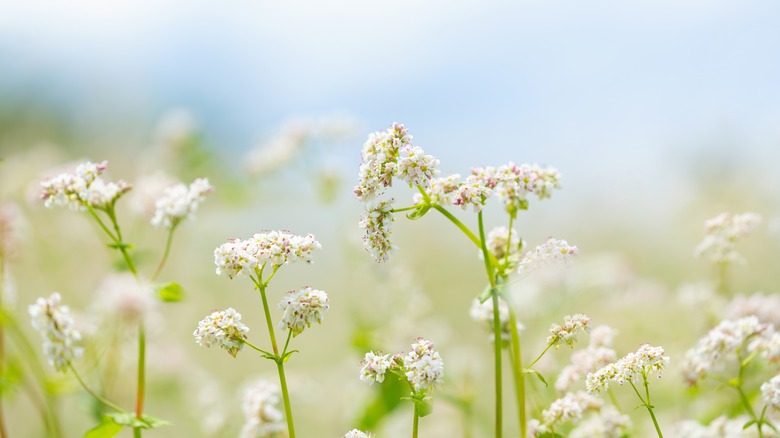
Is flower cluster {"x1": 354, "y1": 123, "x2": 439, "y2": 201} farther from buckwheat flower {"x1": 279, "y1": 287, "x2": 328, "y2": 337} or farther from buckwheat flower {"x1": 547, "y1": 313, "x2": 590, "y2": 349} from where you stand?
buckwheat flower {"x1": 547, "y1": 313, "x2": 590, "y2": 349}

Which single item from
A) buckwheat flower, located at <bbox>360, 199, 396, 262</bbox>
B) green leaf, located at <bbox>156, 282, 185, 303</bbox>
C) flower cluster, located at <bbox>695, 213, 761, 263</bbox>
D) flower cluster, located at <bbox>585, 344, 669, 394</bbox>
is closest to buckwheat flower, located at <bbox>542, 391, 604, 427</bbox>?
flower cluster, located at <bbox>585, 344, 669, 394</bbox>

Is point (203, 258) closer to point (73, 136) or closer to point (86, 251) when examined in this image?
point (86, 251)

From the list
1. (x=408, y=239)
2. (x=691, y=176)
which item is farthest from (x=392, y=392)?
(x=691, y=176)

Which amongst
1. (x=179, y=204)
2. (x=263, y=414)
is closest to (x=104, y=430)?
(x=263, y=414)

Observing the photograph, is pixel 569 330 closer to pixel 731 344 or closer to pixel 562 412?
pixel 562 412

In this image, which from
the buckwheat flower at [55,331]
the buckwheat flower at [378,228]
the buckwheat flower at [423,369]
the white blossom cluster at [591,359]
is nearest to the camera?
the buckwheat flower at [423,369]

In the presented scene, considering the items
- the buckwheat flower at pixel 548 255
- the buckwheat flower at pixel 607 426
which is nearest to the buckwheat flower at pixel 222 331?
the buckwheat flower at pixel 548 255

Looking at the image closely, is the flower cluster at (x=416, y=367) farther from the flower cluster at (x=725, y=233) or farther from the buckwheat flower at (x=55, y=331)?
the flower cluster at (x=725, y=233)
